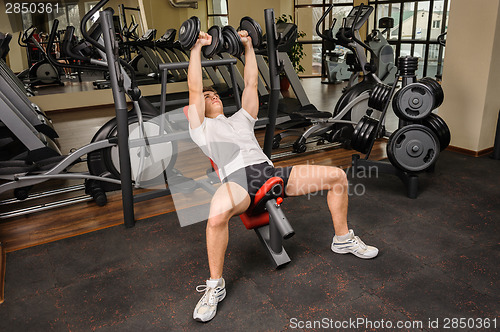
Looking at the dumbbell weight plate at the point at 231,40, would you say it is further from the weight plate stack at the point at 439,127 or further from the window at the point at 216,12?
the window at the point at 216,12

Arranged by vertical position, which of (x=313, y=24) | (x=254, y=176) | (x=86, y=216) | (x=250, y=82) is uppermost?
(x=313, y=24)

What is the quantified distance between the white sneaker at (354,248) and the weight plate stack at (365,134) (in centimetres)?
107

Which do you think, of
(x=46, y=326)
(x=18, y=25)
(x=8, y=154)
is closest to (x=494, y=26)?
(x=46, y=326)

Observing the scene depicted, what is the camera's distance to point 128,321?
1.52 meters

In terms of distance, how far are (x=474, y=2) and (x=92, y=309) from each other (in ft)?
10.8

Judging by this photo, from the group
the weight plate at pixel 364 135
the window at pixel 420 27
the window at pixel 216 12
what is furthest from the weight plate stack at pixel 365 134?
the window at pixel 420 27

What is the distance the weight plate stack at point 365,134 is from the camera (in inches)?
109

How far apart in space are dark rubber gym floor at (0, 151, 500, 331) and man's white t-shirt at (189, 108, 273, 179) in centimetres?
49

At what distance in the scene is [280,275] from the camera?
5.82 ft

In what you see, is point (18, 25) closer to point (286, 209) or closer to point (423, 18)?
point (286, 209)

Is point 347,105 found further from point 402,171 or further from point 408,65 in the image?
point 402,171

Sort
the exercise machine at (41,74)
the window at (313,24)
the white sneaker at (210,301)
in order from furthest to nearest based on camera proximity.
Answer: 1. the window at (313,24)
2. the exercise machine at (41,74)
3. the white sneaker at (210,301)

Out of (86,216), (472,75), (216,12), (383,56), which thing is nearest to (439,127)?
(472,75)

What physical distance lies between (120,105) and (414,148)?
5.71 feet
